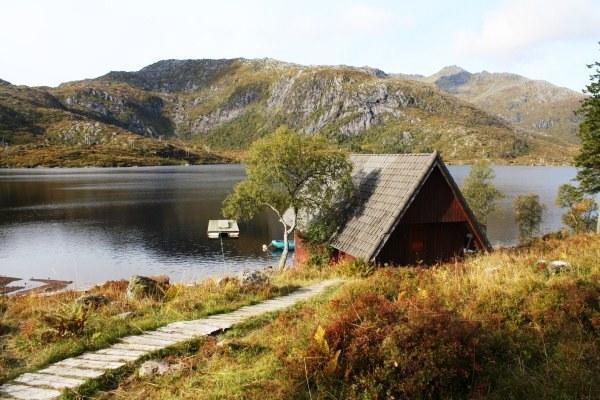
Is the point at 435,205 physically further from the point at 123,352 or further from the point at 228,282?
the point at 123,352

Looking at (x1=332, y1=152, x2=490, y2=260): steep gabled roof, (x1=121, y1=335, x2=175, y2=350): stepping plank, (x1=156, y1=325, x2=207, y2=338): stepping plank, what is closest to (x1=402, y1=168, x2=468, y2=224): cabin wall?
(x1=332, y1=152, x2=490, y2=260): steep gabled roof

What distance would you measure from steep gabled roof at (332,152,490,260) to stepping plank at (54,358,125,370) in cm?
1463

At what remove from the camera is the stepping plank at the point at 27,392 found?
779 centimetres

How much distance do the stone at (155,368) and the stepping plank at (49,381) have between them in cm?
109

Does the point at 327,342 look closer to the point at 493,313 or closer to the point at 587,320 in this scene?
the point at 493,313

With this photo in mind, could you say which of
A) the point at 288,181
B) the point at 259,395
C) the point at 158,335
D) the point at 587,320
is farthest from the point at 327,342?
the point at 288,181

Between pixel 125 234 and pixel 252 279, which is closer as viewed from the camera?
pixel 252 279

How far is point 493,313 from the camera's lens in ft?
32.5

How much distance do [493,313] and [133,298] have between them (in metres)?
11.5

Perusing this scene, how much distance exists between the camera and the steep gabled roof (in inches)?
893

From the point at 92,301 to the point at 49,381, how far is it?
20.2 ft

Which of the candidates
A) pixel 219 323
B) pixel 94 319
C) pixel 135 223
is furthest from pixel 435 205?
pixel 135 223

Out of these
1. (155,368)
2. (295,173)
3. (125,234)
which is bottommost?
(125,234)

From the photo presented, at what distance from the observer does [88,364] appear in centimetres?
921
